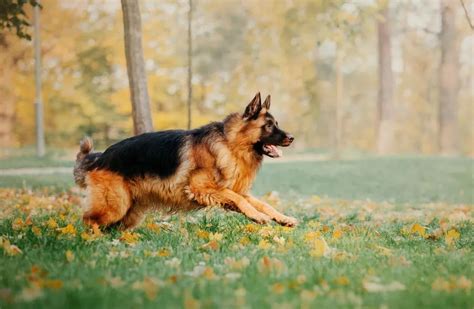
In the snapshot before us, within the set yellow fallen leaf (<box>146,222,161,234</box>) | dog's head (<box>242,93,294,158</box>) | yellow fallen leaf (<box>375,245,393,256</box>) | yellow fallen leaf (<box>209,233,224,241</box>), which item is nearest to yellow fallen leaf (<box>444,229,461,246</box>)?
yellow fallen leaf (<box>375,245,393,256</box>)

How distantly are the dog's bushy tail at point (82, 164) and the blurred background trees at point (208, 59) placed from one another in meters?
10.9

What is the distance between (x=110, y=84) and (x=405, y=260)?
2317cm

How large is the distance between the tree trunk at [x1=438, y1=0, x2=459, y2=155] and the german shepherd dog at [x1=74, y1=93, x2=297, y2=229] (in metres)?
21.1

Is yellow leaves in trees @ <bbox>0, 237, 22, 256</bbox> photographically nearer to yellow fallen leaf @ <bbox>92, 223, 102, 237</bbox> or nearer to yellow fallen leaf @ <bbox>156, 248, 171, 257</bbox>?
yellow fallen leaf @ <bbox>92, 223, 102, 237</bbox>

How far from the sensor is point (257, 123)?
265 inches

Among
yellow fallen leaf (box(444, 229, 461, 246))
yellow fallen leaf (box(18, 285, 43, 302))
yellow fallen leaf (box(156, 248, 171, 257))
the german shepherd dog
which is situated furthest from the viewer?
the german shepherd dog

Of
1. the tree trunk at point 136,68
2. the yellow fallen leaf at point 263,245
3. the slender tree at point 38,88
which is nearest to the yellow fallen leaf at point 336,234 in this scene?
the yellow fallen leaf at point 263,245

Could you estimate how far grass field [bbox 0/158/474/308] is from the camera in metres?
3.71

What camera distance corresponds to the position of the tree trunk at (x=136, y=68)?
34.6 feet

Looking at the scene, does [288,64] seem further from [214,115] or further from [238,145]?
[238,145]

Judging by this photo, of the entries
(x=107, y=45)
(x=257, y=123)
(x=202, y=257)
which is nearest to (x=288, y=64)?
(x=107, y=45)

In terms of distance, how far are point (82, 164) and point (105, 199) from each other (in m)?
0.64

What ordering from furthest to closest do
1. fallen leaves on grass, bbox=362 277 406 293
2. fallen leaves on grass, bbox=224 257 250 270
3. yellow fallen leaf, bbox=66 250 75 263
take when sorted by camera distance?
yellow fallen leaf, bbox=66 250 75 263 → fallen leaves on grass, bbox=224 257 250 270 → fallen leaves on grass, bbox=362 277 406 293

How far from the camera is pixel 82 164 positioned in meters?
6.93
